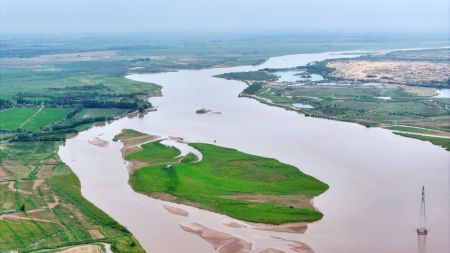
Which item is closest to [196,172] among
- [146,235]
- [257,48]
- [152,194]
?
[152,194]

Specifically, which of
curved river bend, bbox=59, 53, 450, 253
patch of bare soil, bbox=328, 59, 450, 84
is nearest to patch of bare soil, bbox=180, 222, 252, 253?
curved river bend, bbox=59, 53, 450, 253

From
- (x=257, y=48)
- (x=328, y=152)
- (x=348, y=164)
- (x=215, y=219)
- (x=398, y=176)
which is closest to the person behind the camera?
(x=215, y=219)

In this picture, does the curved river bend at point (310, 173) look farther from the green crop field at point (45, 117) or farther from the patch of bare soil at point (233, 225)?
the green crop field at point (45, 117)

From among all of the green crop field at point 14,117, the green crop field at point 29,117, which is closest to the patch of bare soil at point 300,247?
the green crop field at point 29,117

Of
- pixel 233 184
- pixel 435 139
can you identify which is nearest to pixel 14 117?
pixel 233 184

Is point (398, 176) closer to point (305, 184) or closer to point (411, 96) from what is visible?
point (305, 184)
